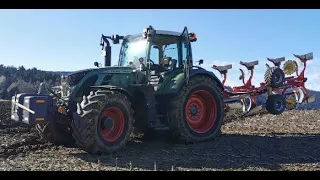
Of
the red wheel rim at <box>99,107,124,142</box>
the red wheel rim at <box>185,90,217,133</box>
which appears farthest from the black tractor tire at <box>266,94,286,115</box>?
the red wheel rim at <box>99,107,124,142</box>

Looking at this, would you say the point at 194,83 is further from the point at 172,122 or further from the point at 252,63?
the point at 252,63

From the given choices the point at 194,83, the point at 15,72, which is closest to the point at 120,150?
the point at 194,83

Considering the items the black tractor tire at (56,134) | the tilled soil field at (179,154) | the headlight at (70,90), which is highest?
the headlight at (70,90)

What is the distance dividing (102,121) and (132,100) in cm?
124

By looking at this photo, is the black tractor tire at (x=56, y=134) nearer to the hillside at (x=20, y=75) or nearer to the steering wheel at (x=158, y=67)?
the steering wheel at (x=158, y=67)

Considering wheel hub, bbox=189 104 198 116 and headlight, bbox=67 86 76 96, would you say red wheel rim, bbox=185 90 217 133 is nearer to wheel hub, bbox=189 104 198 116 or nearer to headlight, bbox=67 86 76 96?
wheel hub, bbox=189 104 198 116

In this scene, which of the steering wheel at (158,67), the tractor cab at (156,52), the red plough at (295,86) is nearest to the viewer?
the tractor cab at (156,52)

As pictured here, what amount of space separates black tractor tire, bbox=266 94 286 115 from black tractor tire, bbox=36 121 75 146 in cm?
652

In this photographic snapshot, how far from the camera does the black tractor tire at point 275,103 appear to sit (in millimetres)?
12234

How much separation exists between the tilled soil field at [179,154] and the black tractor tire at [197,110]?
28 cm

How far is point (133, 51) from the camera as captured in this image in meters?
9.64

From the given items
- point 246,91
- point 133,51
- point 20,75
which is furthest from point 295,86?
point 20,75

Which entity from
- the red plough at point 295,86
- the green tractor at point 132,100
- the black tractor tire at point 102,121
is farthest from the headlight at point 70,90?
the red plough at point 295,86

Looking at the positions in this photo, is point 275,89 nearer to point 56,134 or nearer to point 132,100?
point 132,100
